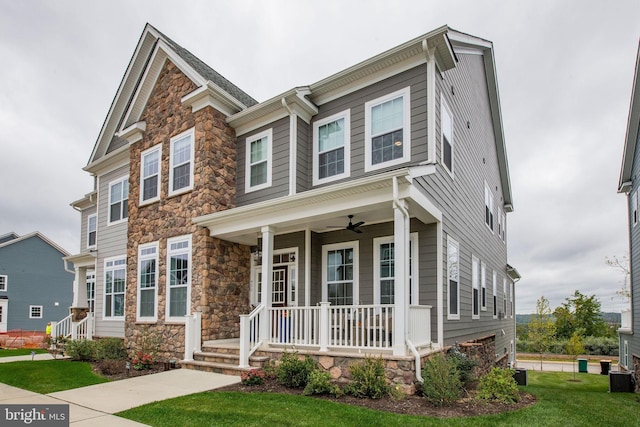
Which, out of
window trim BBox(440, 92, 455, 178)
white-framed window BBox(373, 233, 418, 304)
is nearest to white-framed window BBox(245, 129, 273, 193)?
white-framed window BBox(373, 233, 418, 304)

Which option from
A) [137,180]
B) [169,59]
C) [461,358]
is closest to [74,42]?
[169,59]

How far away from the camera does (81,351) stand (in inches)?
475

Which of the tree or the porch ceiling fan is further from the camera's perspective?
the tree

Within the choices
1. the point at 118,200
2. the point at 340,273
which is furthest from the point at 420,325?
the point at 118,200

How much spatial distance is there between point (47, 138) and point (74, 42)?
39.2ft

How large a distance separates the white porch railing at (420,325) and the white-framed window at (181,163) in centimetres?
670

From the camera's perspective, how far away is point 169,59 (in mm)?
13156

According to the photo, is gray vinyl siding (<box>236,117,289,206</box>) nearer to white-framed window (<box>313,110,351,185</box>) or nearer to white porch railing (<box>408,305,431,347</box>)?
white-framed window (<box>313,110,351,185</box>)

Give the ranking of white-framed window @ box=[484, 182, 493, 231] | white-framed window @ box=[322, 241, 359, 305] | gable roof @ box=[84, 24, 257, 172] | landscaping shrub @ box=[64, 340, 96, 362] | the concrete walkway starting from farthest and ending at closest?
white-framed window @ box=[484, 182, 493, 231], landscaping shrub @ box=[64, 340, 96, 362], gable roof @ box=[84, 24, 257, 172], white-framed window @ box=[322, 241, 359, 305], the concrete walkway

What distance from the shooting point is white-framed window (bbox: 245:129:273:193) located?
37.8 feet

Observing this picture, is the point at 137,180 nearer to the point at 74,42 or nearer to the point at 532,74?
the point at 74,42

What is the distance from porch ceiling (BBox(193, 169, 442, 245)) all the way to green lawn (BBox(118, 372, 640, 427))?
350cm

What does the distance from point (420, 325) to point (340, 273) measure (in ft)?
8.41

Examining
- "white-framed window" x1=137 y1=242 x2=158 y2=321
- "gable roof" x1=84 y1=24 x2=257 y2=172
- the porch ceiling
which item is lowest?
"white-framed window" x1=137 y1=242 x2=158 y2=321
